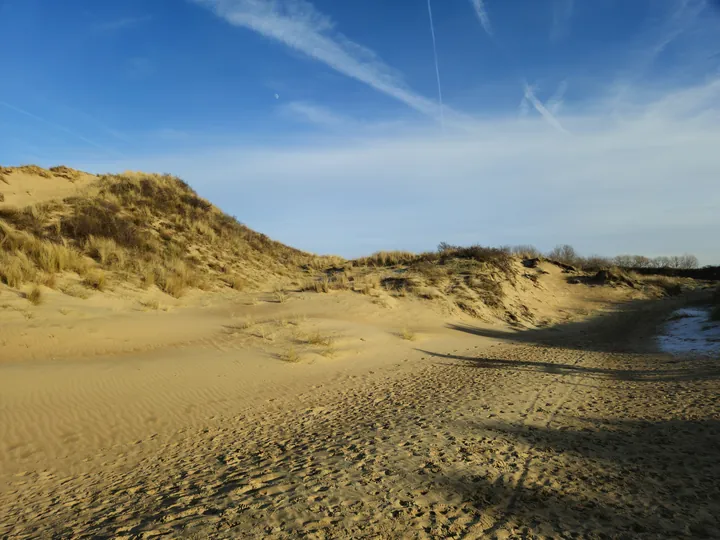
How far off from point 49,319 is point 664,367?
1526 centimetres

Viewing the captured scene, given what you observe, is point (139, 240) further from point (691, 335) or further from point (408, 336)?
point (691, 335)

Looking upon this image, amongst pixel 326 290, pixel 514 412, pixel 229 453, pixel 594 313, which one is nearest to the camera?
pixel 229 453

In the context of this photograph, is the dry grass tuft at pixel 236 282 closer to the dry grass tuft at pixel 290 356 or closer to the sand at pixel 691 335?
the dry grass tuft at pixel 290 356

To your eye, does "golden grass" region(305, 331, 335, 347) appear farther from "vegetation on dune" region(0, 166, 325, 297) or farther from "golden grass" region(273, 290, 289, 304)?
"vegetation on dune" region(0, 166, 325, 297)

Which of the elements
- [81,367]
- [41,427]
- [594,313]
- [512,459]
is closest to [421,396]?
[512,459]

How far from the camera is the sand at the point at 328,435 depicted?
367cm

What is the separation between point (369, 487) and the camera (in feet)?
13.6

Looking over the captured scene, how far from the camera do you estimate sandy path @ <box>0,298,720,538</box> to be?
3543 millimetres

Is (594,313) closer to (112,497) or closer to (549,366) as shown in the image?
(549,366)

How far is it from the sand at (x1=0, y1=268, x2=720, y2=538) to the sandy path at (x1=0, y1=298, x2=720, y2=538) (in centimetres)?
3

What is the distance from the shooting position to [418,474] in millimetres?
4430

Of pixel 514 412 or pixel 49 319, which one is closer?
pixel 514 412

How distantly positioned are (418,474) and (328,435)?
1.86 m

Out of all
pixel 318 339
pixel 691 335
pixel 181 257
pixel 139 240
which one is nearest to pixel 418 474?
pixel 318 339
